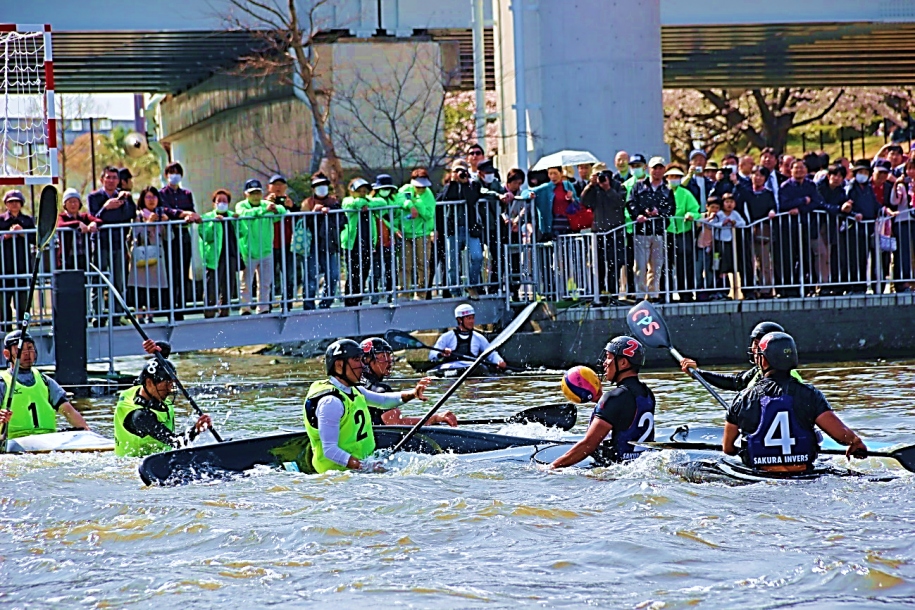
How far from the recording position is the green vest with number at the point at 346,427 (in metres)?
9.41

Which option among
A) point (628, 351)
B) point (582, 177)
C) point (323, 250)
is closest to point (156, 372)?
point (628, 351)

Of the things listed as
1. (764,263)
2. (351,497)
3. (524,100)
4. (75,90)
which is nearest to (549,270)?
(764,263)

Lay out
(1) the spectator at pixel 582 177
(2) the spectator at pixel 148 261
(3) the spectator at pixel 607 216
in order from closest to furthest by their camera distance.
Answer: (2) the spectator at pixel 148 261, (3) the spectator at pixel 607 216, (1) the spectator at pixel 582 177

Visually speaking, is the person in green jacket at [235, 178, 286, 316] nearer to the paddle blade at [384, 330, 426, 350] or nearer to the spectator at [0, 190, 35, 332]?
the paddle blade at [384, 330, 426, 350]

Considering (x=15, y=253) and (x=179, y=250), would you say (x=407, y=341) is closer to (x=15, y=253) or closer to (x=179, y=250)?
(x=179, y=250)

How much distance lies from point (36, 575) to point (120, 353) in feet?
25.9

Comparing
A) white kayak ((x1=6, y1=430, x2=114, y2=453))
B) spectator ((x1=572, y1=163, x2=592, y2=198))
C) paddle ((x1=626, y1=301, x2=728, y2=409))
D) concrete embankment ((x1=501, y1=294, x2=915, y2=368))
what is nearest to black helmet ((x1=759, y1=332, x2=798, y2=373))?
paddle ((x1=626, y1=301, x2=728, y2=409))

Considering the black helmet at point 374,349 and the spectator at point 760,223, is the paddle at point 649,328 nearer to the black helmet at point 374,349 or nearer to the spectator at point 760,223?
the black helmet at point 374,349

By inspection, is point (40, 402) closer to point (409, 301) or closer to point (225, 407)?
point (225, 407)

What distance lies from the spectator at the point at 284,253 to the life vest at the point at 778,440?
24.6 feet

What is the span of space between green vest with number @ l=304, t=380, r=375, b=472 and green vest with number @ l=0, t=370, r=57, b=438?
309cm

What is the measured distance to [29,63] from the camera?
15891 millimetres

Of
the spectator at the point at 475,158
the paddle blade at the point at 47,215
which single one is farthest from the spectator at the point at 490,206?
the paddle blade at the point at 47,215

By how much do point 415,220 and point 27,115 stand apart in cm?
445
